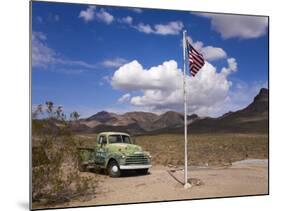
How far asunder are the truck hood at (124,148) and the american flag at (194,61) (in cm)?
170

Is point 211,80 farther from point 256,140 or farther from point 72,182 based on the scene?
point 72,182

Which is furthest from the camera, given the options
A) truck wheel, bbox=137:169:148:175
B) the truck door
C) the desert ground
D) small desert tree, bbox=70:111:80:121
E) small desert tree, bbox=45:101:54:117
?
truck wheel, bbox=137:169:148:175

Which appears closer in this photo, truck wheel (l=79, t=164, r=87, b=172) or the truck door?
truck wheel (l=79, t=164, r=87, b=172)

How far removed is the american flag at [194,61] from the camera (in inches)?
387

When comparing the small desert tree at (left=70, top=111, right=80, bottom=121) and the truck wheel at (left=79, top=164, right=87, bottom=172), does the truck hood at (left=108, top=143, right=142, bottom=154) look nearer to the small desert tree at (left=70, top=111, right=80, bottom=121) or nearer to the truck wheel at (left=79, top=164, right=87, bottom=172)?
the truck wheel at (left=79, top=164, right=87, bottom=172)

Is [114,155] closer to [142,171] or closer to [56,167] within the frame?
[142,171]

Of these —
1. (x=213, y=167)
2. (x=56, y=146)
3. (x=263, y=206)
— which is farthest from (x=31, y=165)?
(x=263, y=206)

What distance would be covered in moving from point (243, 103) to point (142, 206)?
2.76 metres

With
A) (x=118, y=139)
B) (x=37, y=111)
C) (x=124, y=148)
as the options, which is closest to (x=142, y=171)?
(x=124, y=148)

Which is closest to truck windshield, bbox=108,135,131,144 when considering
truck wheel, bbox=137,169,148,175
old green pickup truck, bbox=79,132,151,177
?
old green pickup truck, bbox=79,132,151,177

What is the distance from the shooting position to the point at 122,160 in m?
9.38

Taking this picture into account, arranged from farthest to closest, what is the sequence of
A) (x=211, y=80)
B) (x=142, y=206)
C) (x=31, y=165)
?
(x=211, y=80)
(x=142, y=206)
(x=31, y=165)

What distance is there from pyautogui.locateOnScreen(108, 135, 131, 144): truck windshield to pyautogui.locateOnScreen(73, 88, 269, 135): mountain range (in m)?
0.13

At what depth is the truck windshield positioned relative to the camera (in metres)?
9.41
